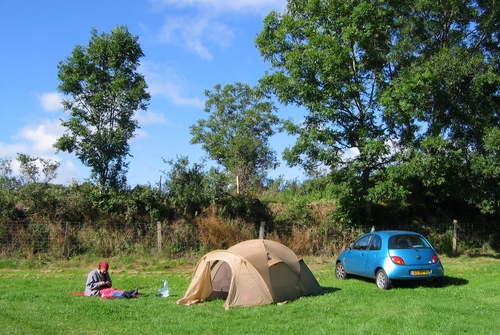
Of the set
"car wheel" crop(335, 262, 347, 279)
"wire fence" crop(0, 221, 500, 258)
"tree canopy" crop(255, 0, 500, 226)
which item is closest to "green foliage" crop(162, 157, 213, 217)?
"wire fence" crop(0, 221, 500, 258)

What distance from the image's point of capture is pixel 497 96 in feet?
69.3

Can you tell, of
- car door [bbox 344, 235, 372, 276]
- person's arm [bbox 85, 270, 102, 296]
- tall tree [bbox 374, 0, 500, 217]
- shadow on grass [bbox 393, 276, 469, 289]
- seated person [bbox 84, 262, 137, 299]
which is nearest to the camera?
seated person [bbox 84, 262, 137, 299]

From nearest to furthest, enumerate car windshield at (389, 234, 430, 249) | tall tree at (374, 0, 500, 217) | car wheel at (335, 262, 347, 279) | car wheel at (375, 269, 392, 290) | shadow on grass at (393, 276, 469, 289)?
car wheel at (375, 269, 392, 290) → car windshield at (389, 234, 430, 249) → shadow on grass at (393, 276, 469, 289) → car wheel at (335, 262, 347, 279) → tall tree at (374, 0, 500, 217)

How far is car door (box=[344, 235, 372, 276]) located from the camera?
13.8 metres

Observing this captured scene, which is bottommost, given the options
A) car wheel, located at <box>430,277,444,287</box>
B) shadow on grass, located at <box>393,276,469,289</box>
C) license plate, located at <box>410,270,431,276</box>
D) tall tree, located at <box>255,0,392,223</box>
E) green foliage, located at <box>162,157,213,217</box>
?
shadow on grass, located at <box>393,276,469,289</box>

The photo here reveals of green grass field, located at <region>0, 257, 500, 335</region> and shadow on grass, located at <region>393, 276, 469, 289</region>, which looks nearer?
green grass field, located at <region>0, 257, 500, 335</region>

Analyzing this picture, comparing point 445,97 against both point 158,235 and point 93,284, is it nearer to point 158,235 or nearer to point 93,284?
point 158,235

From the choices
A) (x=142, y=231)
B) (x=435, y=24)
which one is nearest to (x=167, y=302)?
(x=142, y=231)

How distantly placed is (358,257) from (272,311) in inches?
191

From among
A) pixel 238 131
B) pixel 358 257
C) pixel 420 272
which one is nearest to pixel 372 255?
pixel 358 257

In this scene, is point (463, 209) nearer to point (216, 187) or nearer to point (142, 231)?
point (216, 187)

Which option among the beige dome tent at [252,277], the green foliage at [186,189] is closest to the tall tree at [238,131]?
the green foliage at [186,189]

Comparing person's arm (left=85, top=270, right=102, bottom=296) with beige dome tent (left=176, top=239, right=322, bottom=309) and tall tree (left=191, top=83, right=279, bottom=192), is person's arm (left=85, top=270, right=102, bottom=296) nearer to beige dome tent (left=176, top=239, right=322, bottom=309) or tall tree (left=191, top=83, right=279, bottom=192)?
beige dome tent (left=176, top=239, right=322, bottom=309)

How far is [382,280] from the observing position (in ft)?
41.8
